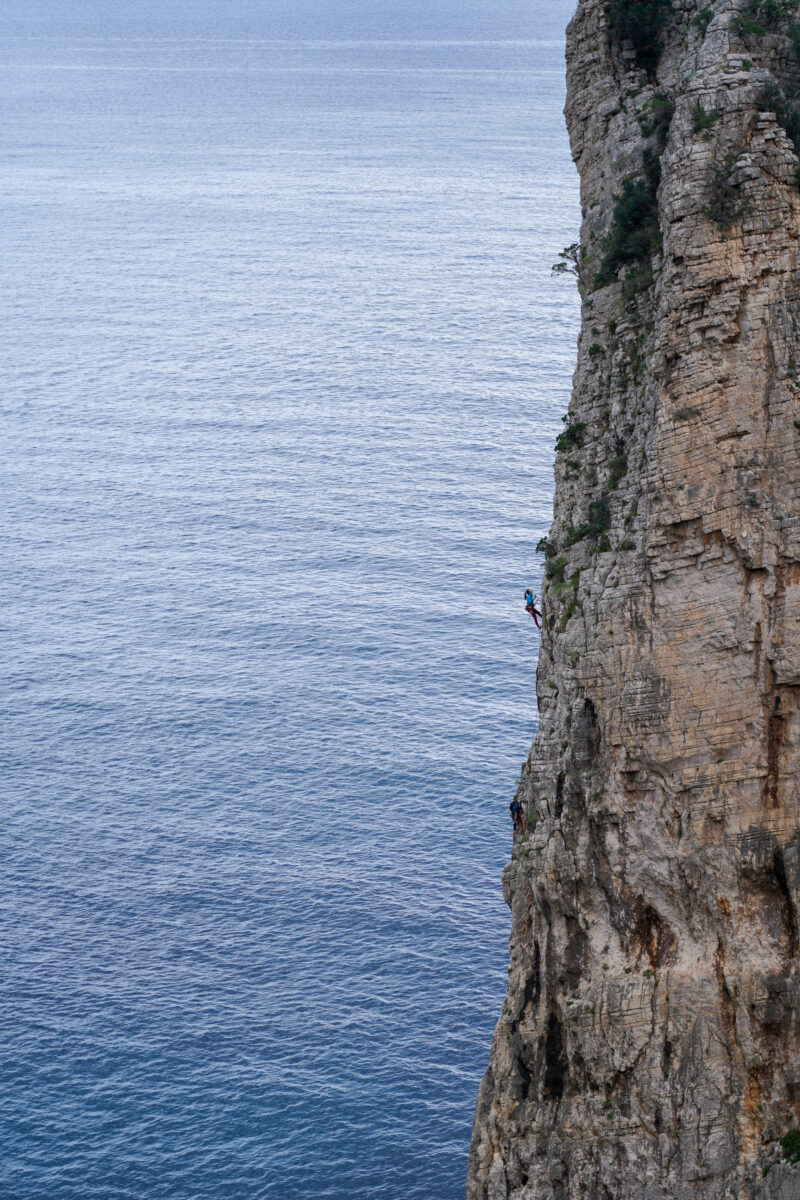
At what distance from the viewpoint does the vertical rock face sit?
144ft

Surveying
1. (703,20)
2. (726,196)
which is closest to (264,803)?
(703,20)

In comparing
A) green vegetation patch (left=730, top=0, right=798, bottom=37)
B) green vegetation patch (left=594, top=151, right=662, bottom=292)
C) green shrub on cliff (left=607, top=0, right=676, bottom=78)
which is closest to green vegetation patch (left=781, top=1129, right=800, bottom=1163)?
green vegetation patch (left=594, top=151, right=662, bottom=292)

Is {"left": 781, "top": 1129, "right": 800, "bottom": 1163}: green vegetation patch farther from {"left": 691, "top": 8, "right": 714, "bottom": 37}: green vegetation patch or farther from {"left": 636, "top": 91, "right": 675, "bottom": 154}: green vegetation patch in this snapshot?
{"left": 691, "top": 8, "right": 714, "bottom": 37}: green vegetation patch

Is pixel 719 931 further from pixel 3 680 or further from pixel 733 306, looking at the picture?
pixel 3 680

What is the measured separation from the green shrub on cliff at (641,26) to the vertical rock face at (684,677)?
13 cm

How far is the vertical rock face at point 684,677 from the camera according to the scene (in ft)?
144

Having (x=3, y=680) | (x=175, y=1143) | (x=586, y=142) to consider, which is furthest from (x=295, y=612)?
(x=586, y=142)

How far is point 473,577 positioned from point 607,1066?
111785 mm

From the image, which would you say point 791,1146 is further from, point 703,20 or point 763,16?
point 703,20

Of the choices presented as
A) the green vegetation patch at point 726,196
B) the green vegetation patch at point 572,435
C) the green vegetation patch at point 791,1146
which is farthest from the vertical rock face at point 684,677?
the green vegetation patch at point 572,435

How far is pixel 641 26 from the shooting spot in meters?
49.6

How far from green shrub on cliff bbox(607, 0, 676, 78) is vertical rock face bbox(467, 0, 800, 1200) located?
13 cm

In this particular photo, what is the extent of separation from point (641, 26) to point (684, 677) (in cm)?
1854

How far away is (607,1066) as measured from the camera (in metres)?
47.3
